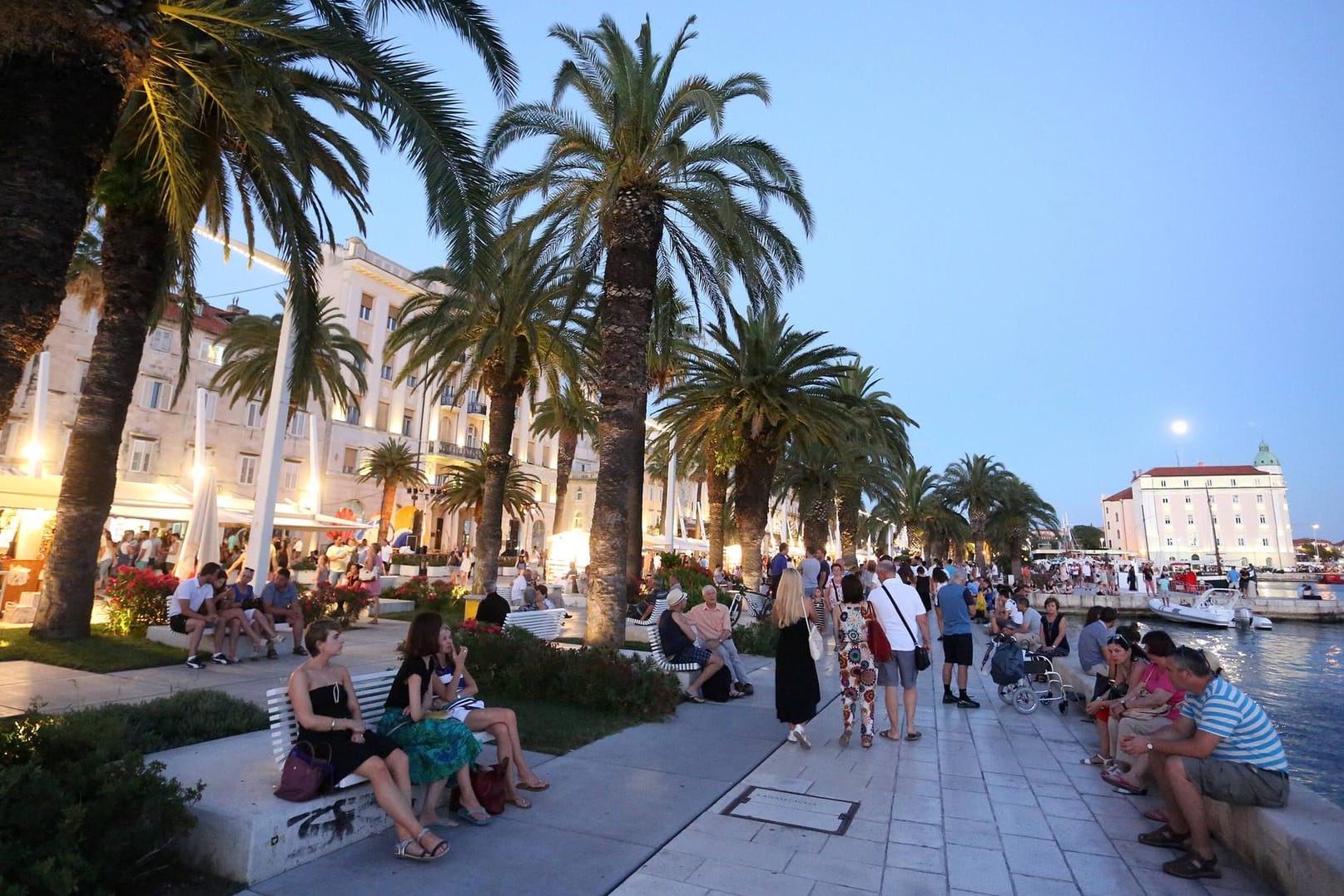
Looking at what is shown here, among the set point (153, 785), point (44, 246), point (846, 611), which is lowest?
point (153, 785)

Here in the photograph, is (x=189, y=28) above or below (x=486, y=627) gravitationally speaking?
above

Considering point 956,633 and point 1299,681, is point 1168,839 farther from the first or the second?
point 1299,681

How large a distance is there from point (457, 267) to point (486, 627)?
196 inches

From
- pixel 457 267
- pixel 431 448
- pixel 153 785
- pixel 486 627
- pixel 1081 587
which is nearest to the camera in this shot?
pixel 153 785

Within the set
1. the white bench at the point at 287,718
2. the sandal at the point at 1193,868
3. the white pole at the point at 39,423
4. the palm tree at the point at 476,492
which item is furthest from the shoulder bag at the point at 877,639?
the palm tree at the point at 476,492

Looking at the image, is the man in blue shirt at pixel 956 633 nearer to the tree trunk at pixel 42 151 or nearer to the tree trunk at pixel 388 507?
the tree trunk at pixel 42 151

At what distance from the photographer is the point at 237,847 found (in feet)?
12.6

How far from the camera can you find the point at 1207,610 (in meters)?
37.0

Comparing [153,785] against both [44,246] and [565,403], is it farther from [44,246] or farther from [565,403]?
[565,403]

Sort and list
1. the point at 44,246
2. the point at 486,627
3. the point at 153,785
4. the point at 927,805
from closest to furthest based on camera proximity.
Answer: the point at 153,785
the point at 44,246
the point at 927,805
the point at 486,627

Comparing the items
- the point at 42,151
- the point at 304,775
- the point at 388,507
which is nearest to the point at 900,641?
the point at 304,775

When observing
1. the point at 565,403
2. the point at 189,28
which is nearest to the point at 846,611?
the point at 189,28

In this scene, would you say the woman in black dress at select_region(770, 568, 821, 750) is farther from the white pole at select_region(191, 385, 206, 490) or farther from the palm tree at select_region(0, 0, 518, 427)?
the white pole at select_region(191, 385, 206, 490)

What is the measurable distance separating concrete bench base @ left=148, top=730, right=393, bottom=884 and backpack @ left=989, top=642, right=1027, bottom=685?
26.8 ft
